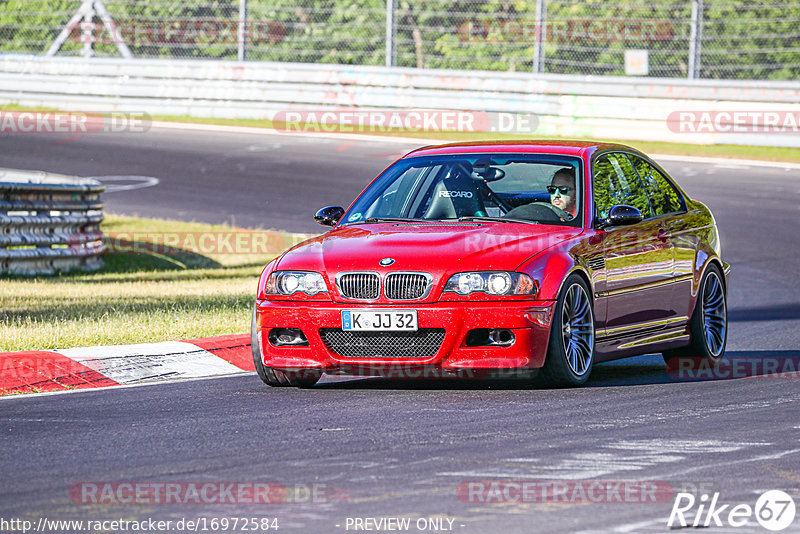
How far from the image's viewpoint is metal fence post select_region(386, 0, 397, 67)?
26094mm

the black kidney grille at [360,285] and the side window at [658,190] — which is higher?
the side window at [658,190]

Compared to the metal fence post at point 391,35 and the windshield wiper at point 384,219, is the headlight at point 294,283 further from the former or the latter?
the metal fence post at point 391,35

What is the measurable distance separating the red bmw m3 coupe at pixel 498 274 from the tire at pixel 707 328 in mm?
14

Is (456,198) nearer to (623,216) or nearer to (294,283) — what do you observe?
(623,216)

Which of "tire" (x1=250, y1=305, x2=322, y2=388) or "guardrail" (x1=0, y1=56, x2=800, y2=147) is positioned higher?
"guardrail" (x1=0, y1=56, x2=800, y2=147)

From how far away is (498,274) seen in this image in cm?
784

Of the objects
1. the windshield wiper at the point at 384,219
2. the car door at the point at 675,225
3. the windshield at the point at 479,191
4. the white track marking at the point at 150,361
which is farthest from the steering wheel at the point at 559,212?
the white track marking at the point at 150,361

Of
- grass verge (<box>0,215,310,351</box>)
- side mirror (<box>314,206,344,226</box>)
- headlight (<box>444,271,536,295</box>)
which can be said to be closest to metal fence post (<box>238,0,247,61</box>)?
grass verge (<box>0,215,310,351</box>)

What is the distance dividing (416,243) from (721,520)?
3.51 m

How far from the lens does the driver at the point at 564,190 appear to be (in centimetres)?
888

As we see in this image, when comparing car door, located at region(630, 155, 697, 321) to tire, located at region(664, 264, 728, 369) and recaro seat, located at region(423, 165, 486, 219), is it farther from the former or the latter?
recaro seat, located at region(423, 165, 486, 219)

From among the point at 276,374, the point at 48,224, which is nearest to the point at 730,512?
the point at 276,374

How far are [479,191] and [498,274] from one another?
1.36m

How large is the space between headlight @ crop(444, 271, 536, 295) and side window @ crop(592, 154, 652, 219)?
1.24 metres
